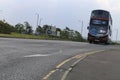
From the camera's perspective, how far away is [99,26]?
58938 millimetres

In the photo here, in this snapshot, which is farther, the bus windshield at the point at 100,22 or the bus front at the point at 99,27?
the bus windshield at the point at 100,22

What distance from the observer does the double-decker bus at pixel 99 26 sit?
187 feet

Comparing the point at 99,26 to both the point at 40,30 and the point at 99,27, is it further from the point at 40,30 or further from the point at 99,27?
the point at 40,30

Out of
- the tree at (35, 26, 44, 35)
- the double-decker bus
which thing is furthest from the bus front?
the tree at (35, 26, 44, 35)

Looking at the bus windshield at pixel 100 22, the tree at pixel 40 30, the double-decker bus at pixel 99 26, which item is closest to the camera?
the double-decker bus at pixel 99 26

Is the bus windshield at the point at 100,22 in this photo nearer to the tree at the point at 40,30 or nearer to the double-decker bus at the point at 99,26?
the double-decker bus at the point at 99,26

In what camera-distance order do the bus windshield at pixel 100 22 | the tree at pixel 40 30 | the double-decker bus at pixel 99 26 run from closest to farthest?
the double-decker bus at pixel 99 26
the bus windshield at pixel 100 22
the tree at pixel 40 30

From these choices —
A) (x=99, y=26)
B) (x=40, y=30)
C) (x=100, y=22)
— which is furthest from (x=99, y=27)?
(x=40, y=30)

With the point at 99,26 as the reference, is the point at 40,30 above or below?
below

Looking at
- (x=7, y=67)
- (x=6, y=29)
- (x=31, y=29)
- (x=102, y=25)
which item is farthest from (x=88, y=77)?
(x=31, y=29)

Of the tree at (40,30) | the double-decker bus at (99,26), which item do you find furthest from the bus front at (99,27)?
the tree at (40,30)

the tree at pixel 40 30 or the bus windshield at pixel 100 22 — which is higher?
the bus windshield at pixel 100 22

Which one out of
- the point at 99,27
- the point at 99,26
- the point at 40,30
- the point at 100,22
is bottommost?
the point at 40,30

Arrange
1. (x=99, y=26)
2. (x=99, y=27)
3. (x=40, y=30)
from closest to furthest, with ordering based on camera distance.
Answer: (x=99, y=26) → (x=99, y=27) → (x=40, y=30)
